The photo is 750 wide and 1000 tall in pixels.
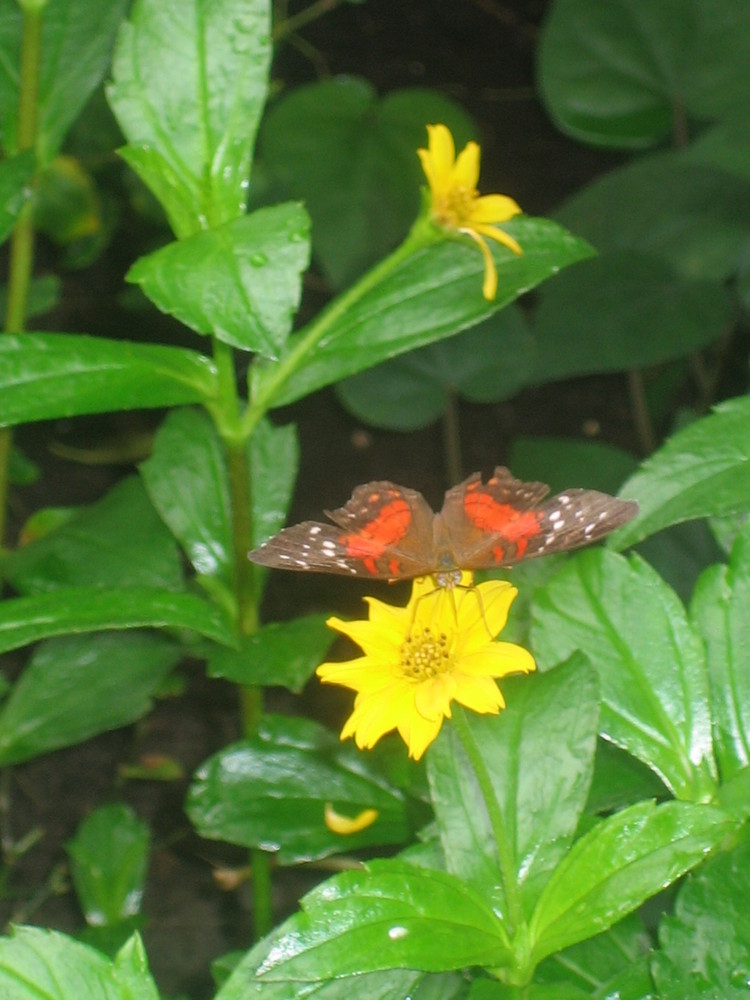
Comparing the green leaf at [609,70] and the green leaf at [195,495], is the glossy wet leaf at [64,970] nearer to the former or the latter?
the green leaf at [195,495]

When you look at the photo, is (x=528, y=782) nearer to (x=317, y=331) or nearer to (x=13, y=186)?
(x=317, y=331)

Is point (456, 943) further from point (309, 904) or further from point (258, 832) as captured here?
point (258, 832)

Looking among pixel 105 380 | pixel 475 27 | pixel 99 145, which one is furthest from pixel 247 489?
pixel 475 27


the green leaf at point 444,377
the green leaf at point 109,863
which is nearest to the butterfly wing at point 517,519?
the green leaf at point 109,863

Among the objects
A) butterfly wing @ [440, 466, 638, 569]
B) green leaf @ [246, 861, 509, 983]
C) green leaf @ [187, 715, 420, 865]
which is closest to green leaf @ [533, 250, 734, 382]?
green leaf @ [187, 715, 420, 865]

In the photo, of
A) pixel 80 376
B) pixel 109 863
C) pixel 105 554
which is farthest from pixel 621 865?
pixel 109 863

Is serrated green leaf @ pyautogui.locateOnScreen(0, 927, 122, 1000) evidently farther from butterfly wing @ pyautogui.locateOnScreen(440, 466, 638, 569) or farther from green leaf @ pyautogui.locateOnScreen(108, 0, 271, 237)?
green leaf @ pyautogui.locateOnScreen(108, 0, 271, 237)

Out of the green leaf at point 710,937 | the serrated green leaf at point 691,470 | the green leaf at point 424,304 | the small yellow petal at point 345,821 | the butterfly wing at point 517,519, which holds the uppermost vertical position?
the green leaf at point 424,304
